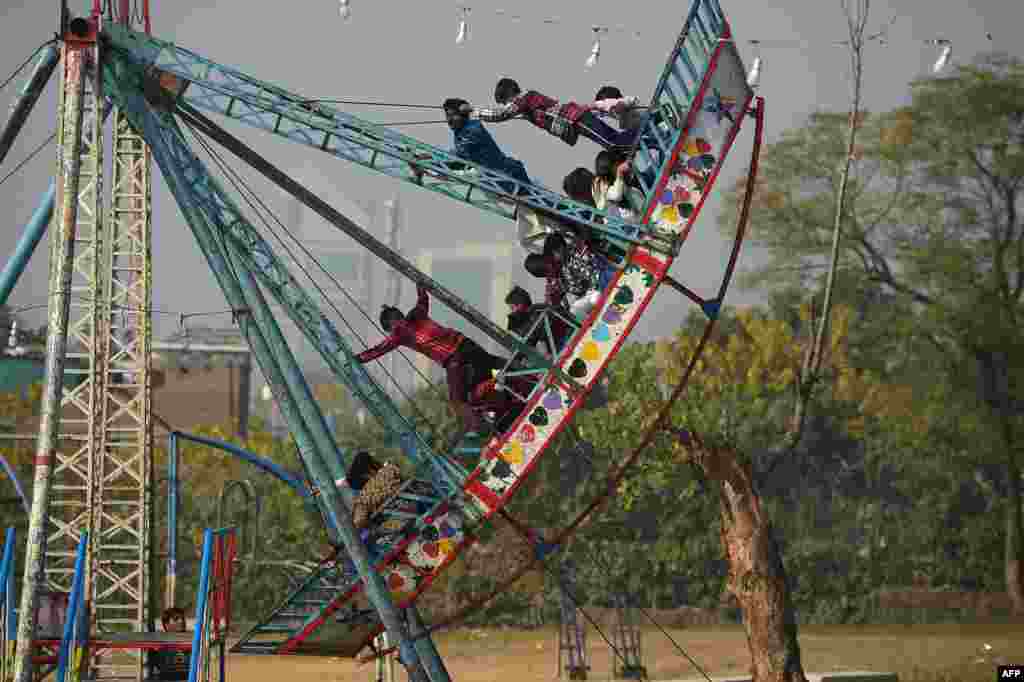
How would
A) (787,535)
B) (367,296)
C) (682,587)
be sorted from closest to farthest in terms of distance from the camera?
(682,587)
(787,535)
(367,296)

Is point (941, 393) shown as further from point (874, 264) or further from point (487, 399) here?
point (487, 399)

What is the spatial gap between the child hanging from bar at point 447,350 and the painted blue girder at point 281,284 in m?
0.26

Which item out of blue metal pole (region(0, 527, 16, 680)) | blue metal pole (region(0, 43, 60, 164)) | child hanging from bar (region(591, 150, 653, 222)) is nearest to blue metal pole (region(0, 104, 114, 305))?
blue metal pole (region(0, 43, 60, 164))

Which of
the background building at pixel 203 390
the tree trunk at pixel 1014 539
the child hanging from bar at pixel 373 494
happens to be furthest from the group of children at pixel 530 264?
the background building at pixel 203 390

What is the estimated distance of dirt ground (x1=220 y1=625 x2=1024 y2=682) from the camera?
24891 millimetres

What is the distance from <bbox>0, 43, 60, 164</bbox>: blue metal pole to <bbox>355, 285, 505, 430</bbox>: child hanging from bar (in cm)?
373

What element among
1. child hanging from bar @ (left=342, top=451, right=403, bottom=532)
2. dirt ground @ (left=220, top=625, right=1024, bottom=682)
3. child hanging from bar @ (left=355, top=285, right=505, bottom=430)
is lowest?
dirt ground @ (left=220, top=625, right=1024, bottom=682)

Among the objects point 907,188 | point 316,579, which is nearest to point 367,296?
point 907,188

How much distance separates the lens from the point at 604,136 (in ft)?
50.5

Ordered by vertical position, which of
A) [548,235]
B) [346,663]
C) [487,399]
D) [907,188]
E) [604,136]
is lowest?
[346,663]

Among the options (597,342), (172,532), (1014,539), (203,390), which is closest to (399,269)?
(597,342)

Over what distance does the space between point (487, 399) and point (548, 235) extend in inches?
62.0

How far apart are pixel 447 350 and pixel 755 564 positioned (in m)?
5.59

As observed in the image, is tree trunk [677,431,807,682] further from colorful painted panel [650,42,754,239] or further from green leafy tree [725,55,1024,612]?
green leafy tree [725,55,1024,612]
